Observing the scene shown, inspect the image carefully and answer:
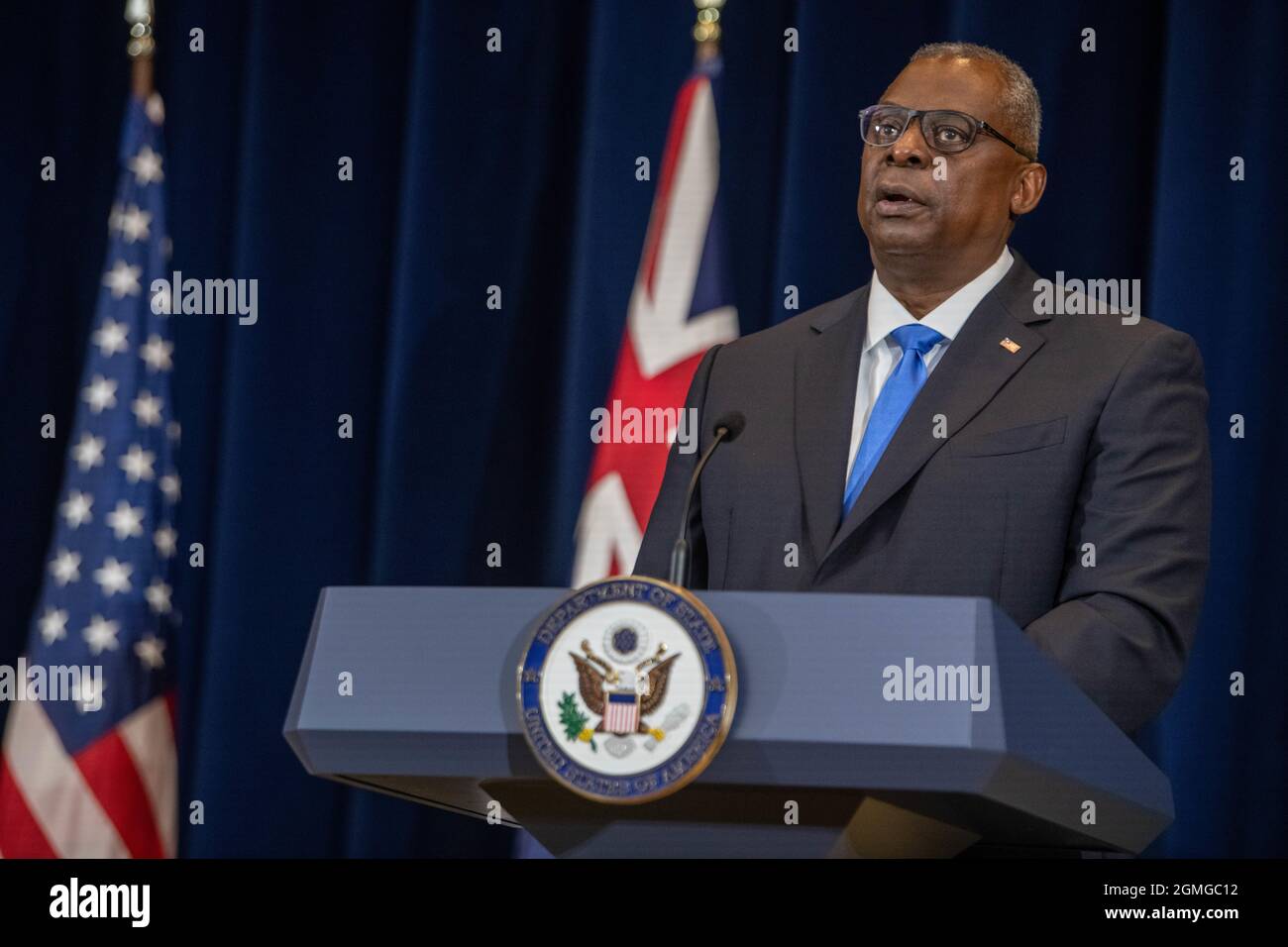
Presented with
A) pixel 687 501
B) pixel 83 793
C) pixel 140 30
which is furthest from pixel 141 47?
pixel 687 501

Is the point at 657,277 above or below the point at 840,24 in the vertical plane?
below

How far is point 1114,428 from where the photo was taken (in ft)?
6.37

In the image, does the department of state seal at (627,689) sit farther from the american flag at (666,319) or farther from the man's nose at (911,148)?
the american flag at (666,319)

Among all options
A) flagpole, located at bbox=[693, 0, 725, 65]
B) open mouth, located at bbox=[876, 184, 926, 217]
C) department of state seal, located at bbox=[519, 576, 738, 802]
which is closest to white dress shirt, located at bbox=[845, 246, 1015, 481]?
open mouth, located at bbox=[876, 184, 926, 217]

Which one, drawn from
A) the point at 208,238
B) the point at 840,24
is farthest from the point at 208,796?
the point at 840,24

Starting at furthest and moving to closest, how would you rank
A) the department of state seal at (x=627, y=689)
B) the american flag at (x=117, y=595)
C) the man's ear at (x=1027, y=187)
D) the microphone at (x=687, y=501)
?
1. the american flag at (x=117, y=595)
2. the man's ear at (x=1027, y=187)
3. the microphone at (x=687, y=501)
4. the department of state seal at (x=627, y=689)

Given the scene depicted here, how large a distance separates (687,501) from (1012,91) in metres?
1.08

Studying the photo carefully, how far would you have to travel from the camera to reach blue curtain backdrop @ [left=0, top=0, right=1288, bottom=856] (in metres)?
3.01

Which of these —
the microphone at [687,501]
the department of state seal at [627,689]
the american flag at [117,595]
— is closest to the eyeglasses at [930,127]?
the microphone at [687,501]

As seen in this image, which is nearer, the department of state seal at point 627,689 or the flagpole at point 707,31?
the department of state seal at point 627,689

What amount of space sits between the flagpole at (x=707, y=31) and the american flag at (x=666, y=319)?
0.12ft

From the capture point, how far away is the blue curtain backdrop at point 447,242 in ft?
9.89
